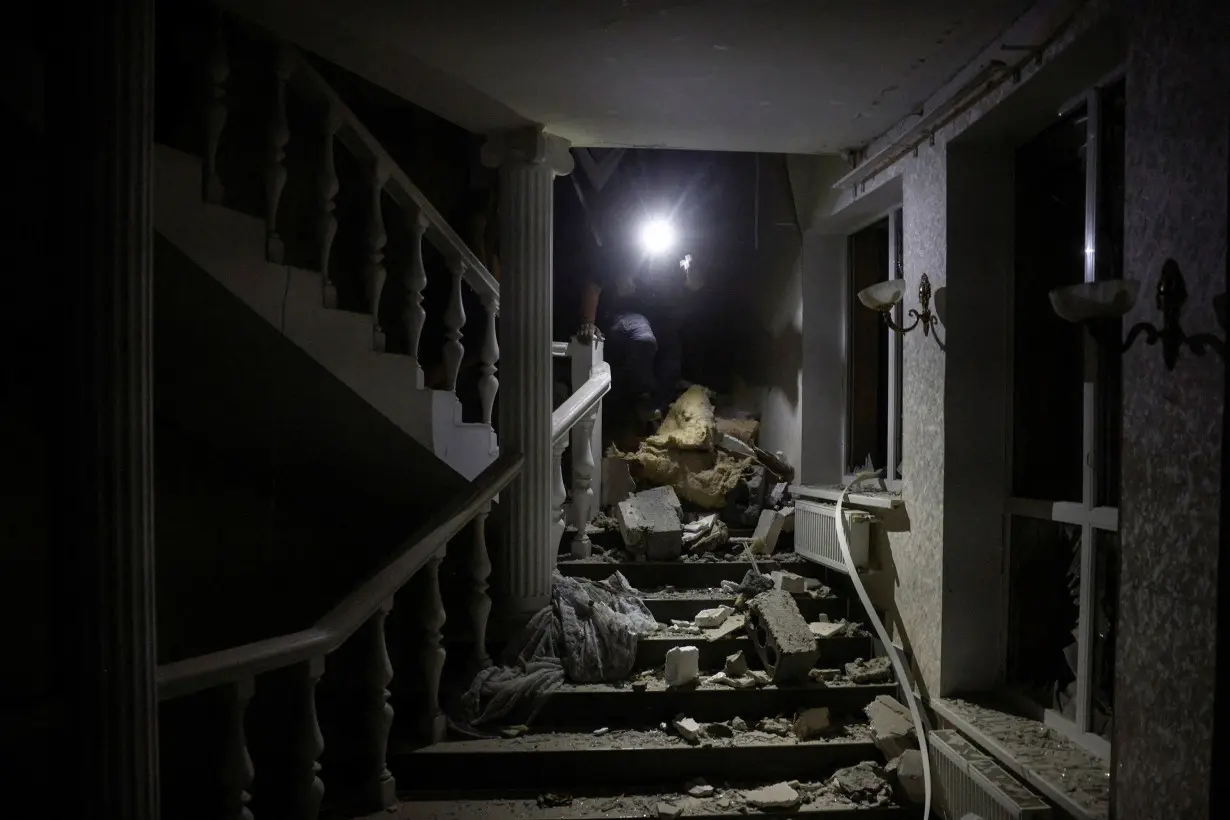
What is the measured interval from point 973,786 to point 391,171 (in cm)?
328

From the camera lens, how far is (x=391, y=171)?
327cm

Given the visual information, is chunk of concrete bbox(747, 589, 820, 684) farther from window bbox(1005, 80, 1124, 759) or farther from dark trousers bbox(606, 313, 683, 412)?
dark trousers bbox(606, 313, 683, 412)

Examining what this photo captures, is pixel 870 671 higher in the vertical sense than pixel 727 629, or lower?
lower

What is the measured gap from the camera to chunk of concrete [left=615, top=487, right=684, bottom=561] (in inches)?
168

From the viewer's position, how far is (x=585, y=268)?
268 inches

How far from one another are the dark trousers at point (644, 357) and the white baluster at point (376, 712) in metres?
3.95

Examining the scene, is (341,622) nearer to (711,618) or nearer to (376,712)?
(376,712)

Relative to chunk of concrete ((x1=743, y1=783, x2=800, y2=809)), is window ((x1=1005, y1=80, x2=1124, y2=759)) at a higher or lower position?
higher

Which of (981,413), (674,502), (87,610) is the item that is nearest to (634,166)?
(674,502)

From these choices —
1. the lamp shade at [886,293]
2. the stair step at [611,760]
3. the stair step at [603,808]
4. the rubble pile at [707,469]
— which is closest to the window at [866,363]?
the rubble pile at [707,469]

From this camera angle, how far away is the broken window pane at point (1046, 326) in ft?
9.23

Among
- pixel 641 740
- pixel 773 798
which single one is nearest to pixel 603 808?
pixel 641 740

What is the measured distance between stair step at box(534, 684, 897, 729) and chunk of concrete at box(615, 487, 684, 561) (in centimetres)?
106

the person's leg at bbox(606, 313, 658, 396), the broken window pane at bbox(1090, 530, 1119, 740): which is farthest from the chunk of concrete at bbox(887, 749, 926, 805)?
the person's leg at bbox(606, 313, 658, 396)
